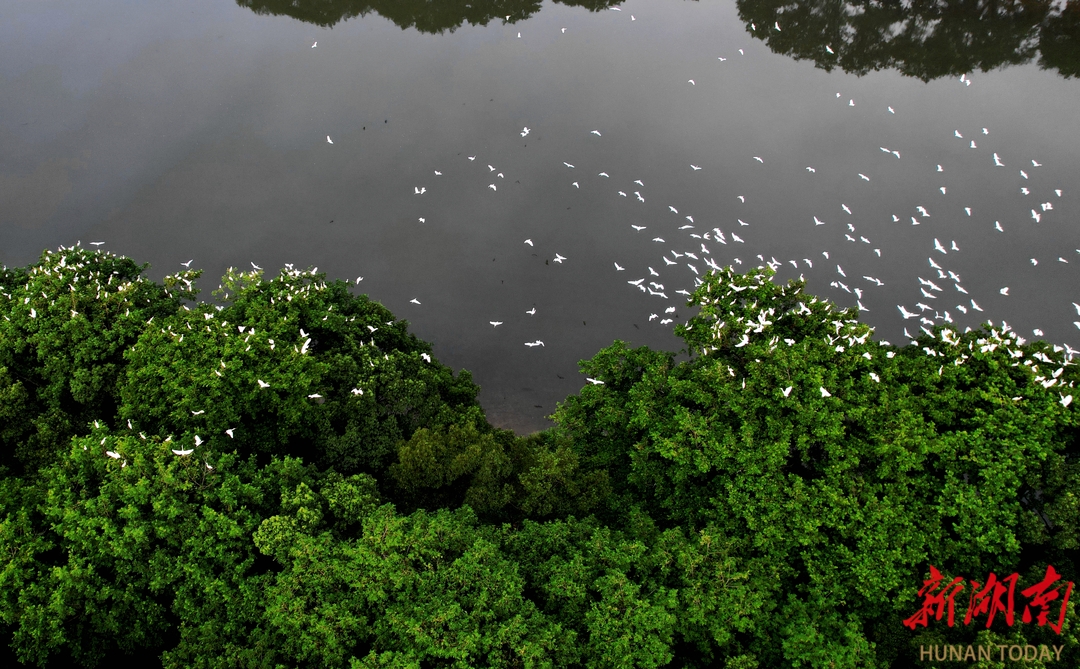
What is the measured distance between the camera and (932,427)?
1223cm

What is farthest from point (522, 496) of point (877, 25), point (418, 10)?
point (877, 25)

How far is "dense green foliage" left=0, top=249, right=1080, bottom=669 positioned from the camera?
37.2ft

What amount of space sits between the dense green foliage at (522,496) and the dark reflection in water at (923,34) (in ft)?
80.4

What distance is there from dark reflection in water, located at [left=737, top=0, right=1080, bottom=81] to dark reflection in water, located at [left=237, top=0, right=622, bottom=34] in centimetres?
1049

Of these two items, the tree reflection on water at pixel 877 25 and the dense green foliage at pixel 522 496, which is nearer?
the dense green foliage at pixel 522 496

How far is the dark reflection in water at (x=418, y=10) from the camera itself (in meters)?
36.5

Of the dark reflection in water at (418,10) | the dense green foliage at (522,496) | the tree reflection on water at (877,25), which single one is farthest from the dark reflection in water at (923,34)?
the dense green foliage at (522,496)

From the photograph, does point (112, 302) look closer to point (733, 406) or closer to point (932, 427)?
point (733, 406)

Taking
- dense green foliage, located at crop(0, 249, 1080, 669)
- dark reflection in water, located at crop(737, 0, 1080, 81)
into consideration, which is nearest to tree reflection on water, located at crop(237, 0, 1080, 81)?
dark reflection in water, located at crop(737, 0, 1080, 81)

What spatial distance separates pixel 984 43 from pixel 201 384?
4052 centimetres

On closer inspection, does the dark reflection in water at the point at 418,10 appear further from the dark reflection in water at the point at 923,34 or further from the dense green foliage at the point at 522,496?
the dense green foliage at the point at 522,496

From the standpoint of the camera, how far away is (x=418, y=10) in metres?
37.2

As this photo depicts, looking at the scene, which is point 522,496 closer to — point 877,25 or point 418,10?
point 418,10

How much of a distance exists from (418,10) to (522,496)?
32.8 m
